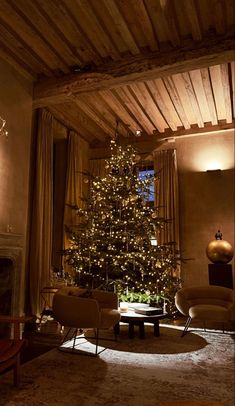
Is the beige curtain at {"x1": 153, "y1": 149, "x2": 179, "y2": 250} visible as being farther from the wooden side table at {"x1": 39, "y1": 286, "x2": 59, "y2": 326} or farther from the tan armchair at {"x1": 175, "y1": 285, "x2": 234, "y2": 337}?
the wooden side table at {"x1": 39, "y1": 286, "x2": 59, "y2": 326}

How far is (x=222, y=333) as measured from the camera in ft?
17.5

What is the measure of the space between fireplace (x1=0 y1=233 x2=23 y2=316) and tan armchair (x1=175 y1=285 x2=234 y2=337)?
8.64 feet

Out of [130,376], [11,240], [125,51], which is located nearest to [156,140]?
[125,51]

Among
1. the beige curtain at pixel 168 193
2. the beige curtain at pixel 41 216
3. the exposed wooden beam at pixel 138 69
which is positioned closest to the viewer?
the exposed wooden beam at pixel 138 69

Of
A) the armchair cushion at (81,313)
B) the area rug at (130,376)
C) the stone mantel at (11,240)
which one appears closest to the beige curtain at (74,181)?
the stone mantel at (11,240)

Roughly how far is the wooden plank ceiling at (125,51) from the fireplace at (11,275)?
8.67ft

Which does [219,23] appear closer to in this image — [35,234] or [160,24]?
[160,24]

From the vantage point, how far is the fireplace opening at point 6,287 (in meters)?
4.91

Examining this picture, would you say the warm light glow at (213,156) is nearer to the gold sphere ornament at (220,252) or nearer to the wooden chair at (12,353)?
the gold sphere ornament at (220,252)

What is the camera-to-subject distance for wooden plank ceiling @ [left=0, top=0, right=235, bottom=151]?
4273mm

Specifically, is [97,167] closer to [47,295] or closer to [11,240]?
[47,295]

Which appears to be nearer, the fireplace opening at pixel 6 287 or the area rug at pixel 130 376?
the area rug at pixel 130 376

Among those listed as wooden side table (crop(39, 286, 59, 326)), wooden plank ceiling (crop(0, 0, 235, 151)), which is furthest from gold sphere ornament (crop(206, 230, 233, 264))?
wooden side table (crop(39, 286, 59, 326))

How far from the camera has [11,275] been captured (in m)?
5.10
